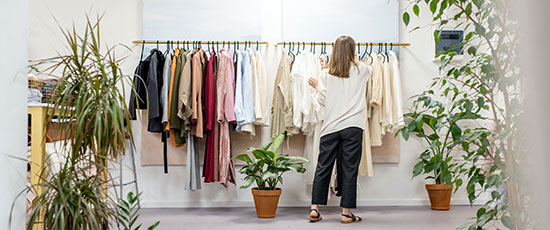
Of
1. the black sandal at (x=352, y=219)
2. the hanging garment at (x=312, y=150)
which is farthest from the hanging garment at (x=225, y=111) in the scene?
the black sandal at (x=352, y=219)

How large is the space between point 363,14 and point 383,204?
183 centimetres

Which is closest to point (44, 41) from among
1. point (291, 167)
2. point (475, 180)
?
point (291, 167)

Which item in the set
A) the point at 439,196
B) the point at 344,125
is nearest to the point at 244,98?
the point at 344,125

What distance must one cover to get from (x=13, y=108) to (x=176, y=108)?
7.57 ft

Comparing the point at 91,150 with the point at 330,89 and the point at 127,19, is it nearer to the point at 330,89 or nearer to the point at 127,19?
the point at 330,89

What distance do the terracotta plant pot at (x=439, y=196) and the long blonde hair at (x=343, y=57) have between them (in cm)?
144

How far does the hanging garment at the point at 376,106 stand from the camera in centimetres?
436

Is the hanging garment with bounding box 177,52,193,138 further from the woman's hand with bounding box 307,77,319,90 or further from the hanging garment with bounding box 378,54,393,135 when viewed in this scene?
the hanging garment with bounding box 378,54,393,135

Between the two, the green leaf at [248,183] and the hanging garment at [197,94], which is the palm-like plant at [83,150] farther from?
the hanging garment at [197,94]

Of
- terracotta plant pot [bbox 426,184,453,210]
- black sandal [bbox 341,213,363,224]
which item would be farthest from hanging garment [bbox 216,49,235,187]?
terracotta plant pot [bbox 426,184,453,210]

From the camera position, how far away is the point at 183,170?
14.8 feet

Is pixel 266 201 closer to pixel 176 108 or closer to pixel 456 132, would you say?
pixel 176 108

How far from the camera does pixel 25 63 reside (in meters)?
1.94

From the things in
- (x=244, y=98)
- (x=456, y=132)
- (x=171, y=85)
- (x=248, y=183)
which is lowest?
(x=248, y=183)
